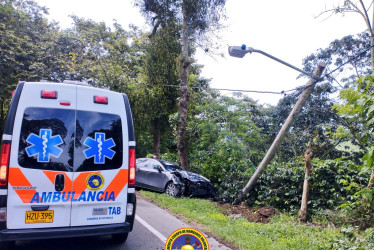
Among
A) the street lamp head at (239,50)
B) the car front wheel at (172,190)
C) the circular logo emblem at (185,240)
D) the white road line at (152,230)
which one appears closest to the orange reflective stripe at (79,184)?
the white road line at (152,230)

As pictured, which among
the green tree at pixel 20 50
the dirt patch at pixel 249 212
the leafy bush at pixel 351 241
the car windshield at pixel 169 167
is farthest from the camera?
the green tree at pixel 20 50

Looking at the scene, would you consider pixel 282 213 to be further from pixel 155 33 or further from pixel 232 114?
pixel 155 33

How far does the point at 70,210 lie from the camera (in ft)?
14.2

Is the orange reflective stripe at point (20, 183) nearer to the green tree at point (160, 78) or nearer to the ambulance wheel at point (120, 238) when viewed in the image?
the ambulance wheel at point (120, 238)

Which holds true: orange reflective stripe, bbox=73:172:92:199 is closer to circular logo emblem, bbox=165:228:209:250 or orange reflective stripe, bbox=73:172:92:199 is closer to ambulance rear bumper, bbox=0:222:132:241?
ambulance rear bumper, bbox=0:222:132:241

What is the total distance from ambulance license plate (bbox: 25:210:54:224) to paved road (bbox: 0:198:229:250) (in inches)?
39.9

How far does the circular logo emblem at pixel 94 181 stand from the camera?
4449mm

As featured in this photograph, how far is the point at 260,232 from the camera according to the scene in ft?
21.5

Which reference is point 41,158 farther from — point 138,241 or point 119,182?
point 138,241

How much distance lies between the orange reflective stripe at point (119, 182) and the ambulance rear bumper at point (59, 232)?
49 centimetres

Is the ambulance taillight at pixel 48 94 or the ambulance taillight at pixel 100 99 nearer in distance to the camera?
the ambulance taillight at pixel 48 94

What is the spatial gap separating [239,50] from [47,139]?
5.65 metres

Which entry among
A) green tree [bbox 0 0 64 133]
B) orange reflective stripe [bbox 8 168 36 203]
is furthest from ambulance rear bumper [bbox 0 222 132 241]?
green tree [bbox 0 0 64 133]

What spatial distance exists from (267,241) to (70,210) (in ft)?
11.5
